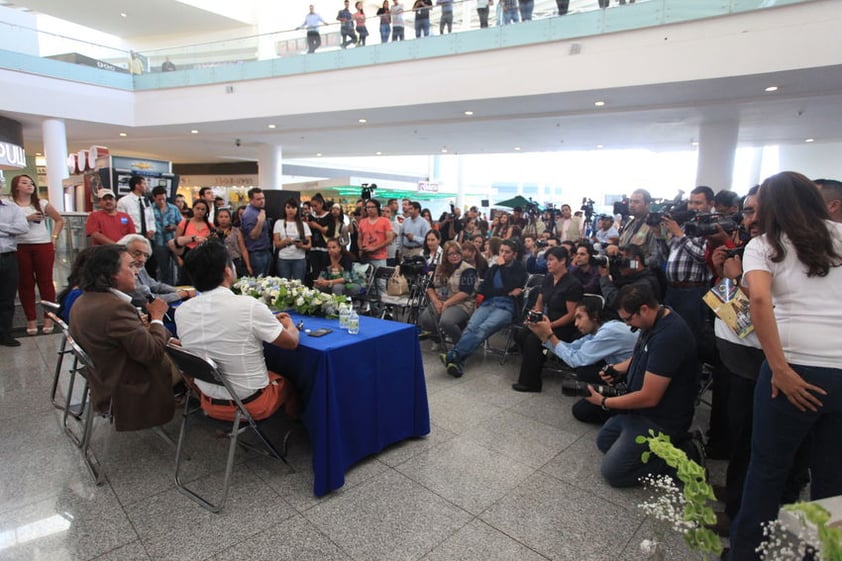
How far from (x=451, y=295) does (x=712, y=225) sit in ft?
9.05

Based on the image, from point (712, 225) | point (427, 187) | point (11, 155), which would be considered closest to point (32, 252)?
point (712, 225)

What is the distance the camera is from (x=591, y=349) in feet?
11.6

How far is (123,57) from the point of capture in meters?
11.5

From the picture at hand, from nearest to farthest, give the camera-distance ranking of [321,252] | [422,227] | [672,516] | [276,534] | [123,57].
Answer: [672,516], [276,534], [321,252], [422,227], [123,57]

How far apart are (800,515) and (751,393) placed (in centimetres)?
181

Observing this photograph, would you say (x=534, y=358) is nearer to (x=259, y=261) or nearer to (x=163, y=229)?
(x=259, y=261)

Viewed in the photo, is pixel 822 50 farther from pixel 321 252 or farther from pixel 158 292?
pixel 158 292

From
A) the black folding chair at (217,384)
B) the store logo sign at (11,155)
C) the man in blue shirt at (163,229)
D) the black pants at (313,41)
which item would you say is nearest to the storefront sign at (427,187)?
the black pants at (313,41)

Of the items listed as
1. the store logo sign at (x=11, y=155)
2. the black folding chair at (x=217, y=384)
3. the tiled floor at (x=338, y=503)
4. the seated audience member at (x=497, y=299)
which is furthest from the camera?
the store logo sign at (x=11, y=155)

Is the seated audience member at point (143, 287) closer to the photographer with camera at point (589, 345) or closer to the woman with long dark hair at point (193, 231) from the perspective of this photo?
the woman with long dark hair at point (193, 231)

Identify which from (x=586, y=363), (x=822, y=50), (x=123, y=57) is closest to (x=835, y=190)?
(x=586, y=363)

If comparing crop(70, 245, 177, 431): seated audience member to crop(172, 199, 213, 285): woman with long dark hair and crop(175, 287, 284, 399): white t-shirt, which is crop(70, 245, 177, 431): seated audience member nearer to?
crop(175, 287, 284, 399): white t-shirt

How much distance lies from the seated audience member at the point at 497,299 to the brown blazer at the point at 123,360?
2.61 meters

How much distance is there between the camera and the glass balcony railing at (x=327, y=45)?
6992 millimetres
